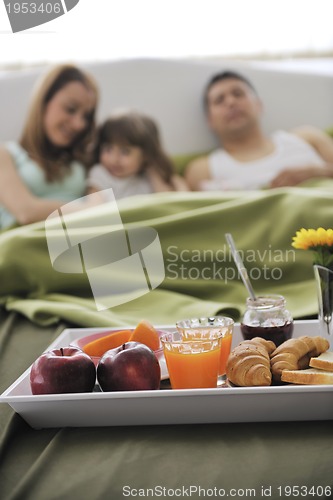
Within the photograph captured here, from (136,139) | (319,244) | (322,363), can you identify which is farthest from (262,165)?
(322,363)

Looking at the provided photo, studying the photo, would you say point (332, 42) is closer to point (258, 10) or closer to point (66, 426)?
point (258, 10)

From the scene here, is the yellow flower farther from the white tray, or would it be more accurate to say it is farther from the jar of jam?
the white tray

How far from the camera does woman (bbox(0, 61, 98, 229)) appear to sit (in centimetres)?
289

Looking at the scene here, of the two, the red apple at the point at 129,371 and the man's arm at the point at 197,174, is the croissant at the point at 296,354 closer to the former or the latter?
the red apple at the point at 129,371

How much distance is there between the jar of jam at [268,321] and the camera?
123cm

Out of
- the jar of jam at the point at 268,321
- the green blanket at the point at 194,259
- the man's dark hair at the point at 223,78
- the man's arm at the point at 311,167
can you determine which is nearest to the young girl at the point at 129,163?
the man's dark hair at the point at 223,78

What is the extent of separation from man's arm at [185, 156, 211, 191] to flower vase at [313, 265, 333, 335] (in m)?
1.84

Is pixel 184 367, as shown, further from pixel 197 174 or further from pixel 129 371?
pixel 197 174

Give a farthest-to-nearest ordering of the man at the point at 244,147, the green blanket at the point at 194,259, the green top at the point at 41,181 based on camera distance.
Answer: the man at the point at 244,147 < the green top at the point at 41,181 < the green blanket at the point at 194,259

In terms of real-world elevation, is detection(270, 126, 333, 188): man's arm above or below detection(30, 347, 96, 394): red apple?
below

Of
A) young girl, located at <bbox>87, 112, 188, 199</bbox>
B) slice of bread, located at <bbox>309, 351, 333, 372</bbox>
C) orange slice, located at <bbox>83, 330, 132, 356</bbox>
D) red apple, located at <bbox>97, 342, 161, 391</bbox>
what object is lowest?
young girl, located at <bbox>87, 112, 188, 199</bbox>

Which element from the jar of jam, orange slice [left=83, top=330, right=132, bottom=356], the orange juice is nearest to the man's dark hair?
the jar of jam

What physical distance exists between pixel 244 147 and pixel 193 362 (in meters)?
2.15

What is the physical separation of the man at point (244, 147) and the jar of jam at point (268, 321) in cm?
175
